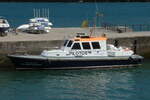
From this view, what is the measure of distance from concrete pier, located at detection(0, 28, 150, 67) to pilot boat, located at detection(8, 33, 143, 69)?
1.27m

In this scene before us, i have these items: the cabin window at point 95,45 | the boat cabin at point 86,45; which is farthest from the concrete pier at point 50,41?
the cabin window at point 95,45

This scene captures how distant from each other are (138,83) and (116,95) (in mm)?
4071

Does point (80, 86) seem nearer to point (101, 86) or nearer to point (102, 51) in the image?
point (101, 86)

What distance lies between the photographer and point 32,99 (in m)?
31.8

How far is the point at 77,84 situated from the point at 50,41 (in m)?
6.41

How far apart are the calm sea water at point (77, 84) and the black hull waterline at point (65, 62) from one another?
1.26 feet

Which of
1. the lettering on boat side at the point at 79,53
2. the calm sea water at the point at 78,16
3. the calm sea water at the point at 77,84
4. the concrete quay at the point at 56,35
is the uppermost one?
the concrete quay at the point at 56,35

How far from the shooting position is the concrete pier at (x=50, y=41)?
130 feet

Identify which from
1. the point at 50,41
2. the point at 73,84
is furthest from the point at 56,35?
the point at 73,84

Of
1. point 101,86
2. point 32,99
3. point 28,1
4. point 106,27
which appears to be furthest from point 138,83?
point 28,1

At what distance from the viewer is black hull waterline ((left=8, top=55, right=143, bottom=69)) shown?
38.4 meters

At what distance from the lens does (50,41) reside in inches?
1610

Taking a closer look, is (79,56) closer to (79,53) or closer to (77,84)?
(79,53)

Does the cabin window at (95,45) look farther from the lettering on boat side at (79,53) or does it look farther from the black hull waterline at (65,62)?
the black hull waterline at (65,62)
